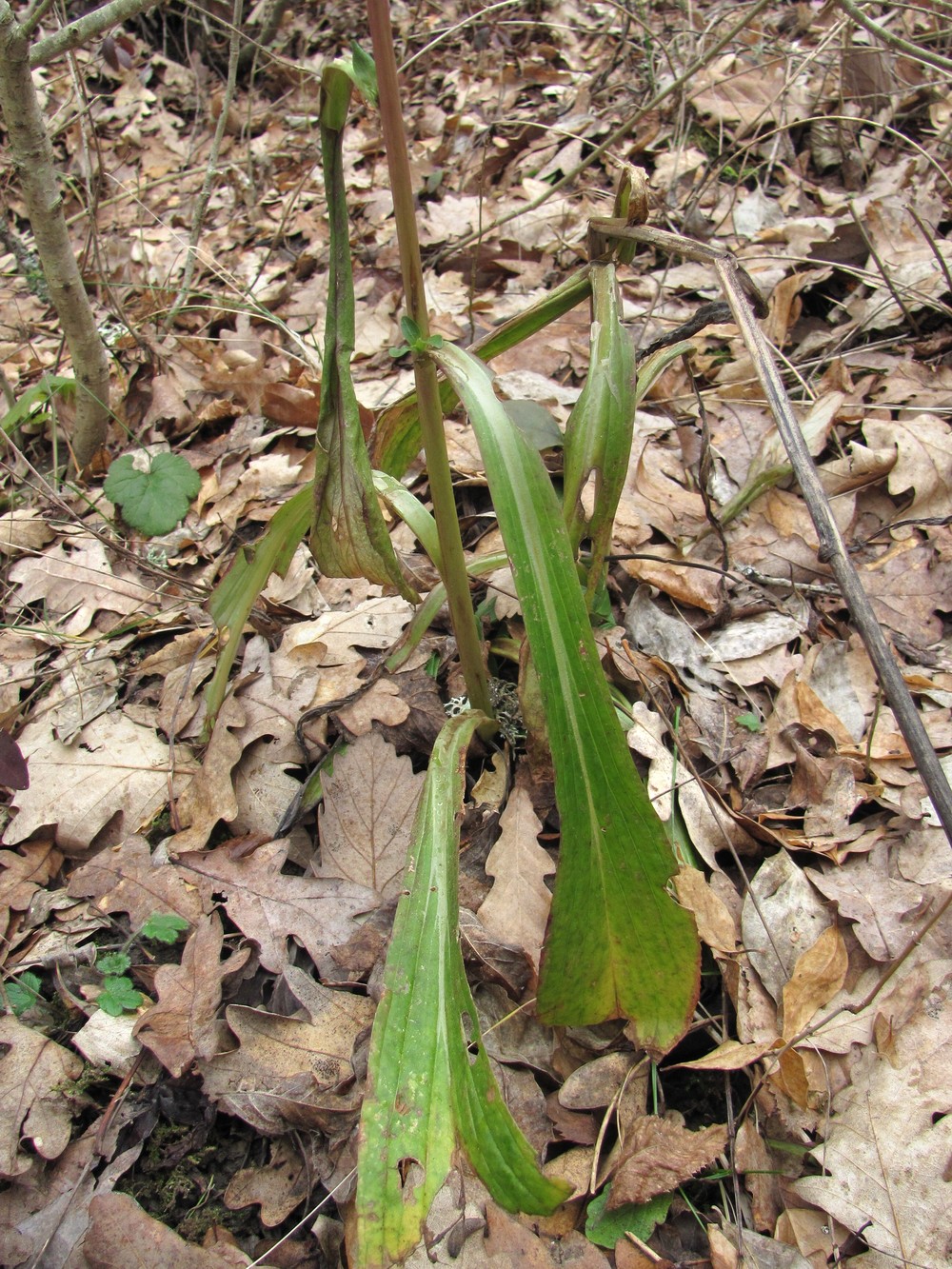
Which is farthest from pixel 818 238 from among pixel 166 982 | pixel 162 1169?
pixel 162 1169

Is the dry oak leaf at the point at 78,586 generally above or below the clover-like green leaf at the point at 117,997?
above

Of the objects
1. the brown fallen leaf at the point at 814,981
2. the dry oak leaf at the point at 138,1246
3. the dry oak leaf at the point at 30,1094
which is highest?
the dry oak leaf at the point at 30,1094

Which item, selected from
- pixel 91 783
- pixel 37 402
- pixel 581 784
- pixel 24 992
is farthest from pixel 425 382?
pixel 37 402

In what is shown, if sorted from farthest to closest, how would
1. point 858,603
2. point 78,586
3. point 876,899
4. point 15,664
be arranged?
point 78,586
point 15,664
point 876,899
point 858,603

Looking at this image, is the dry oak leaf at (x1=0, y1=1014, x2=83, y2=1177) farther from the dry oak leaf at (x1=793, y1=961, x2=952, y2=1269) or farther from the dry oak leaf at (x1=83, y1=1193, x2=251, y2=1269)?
the dry oak leaf at (x1=793, y1=961, x2=952, y2=1269)

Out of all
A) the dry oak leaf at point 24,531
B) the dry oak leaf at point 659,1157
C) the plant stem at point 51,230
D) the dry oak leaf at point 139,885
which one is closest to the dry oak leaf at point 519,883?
the dry oak leaf at point 659,1157

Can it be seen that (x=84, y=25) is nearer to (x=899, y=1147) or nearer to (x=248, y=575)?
(x=248, y=575)

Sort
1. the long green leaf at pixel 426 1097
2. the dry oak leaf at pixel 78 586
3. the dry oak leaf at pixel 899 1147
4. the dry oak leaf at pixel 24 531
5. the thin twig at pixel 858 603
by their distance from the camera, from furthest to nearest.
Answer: the dry oak leaf at pixel 24 531 → the dry oak leaf at pixel 78 586 → the dry oak leaf at pixel 899 1147 → the long green leaf at pixel 426 1097 → the thin twig at pixel 858 603

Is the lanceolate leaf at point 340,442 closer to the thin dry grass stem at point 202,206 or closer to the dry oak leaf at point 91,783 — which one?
the dry oak leaf at point 91,783

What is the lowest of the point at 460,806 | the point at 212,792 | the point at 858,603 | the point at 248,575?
the point at 212,792
